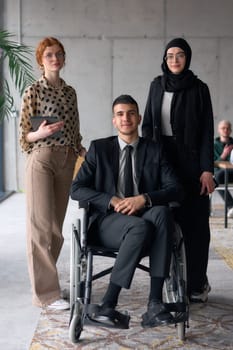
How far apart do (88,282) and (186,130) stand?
94cm

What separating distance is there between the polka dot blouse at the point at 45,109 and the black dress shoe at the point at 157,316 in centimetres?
99

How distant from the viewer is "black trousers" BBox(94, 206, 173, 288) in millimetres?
2389

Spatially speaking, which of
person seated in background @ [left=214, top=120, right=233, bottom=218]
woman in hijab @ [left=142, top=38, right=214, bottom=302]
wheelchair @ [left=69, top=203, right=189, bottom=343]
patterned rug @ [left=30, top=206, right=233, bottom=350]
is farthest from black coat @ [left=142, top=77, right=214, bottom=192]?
person seated in background @ [left=214, top=120, right=233, bottom=218]

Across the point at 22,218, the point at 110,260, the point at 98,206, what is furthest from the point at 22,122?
the point at 22,218

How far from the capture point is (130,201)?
2.56m

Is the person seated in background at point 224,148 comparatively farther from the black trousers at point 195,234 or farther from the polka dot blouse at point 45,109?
the polka dot blouse at point 45,109

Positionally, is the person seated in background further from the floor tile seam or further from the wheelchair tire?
the wheelchair tire

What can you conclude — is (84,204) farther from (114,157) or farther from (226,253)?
(226,253)

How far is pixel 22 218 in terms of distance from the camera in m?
5.75

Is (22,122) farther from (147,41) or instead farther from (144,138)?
(147,41)

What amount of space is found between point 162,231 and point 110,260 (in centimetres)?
163

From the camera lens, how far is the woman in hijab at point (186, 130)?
2.84 meters

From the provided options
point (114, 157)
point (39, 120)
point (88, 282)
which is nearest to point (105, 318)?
point (88, 282)

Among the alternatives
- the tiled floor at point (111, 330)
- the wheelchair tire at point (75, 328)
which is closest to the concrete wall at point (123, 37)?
the tiled floor at point (111, 330)
